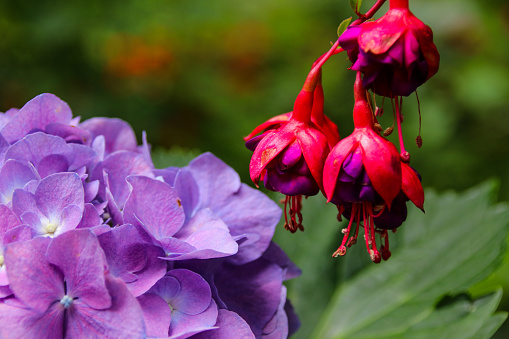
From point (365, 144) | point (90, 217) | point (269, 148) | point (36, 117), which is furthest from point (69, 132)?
point (365, 144)

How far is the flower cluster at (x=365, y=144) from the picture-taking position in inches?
26.1

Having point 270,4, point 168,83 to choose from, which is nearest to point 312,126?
point 168,83

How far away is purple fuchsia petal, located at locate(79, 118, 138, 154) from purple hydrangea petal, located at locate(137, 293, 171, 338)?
1.01 feet

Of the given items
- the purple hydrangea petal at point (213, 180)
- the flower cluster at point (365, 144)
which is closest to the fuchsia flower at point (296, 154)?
the flower cluster at point (365, 144)

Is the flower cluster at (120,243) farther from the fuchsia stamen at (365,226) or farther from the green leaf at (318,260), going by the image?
the green leaf at (318,260)

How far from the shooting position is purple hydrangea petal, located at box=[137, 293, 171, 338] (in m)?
0.64

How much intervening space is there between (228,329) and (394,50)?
1.15 ft

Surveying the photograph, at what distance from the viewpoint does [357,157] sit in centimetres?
69

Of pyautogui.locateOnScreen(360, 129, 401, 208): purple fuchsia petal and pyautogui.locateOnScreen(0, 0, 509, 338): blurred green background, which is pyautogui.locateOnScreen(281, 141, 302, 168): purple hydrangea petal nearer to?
pyautogui.locateOnScreen(360, 129, 401, 208): purple fuchsia petal

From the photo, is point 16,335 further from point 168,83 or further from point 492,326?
point 168,83

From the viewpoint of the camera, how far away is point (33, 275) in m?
0.60

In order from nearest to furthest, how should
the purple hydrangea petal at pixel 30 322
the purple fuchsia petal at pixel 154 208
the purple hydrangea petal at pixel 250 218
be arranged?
the purple hydrangea petal at pixel 30 322 → the purple fuchsia petal at pixel 154 208 → the purple hydrangea petal at pixel 250 218

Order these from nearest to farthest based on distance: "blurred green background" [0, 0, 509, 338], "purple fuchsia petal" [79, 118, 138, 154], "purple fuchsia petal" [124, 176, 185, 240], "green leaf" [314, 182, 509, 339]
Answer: "purple fuchsia petal" [124, 176, 185, 240] → "purple fuchsia petal" [79, 118, 138, 154] → "green leaf" [314, 182, 509, 339] → "blurred green background" [0, 0, 509, 338]

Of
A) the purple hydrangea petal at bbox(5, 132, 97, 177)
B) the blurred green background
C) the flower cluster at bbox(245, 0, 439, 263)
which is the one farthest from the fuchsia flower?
the blurred green background
